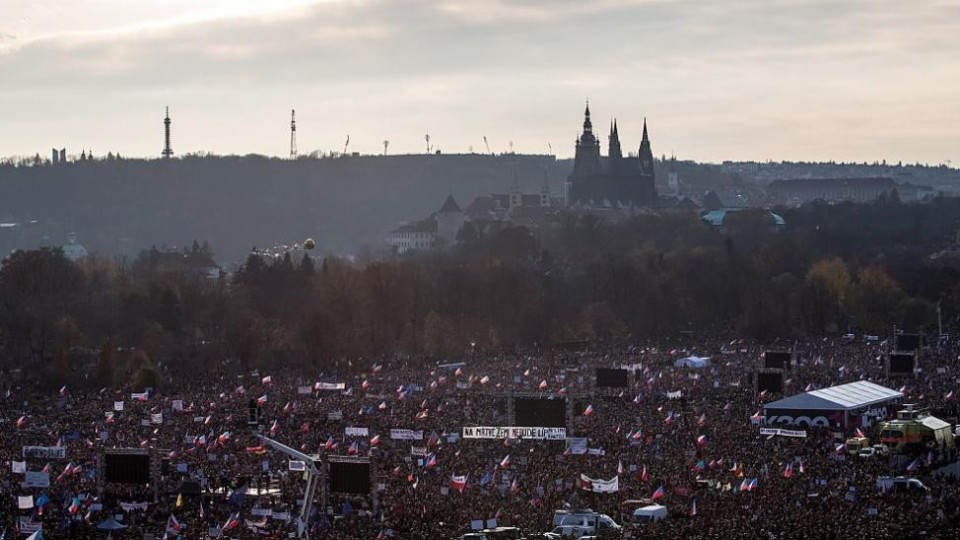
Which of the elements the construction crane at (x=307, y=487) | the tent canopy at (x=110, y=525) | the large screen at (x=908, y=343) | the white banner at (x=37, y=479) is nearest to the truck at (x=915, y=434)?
the construction crane at (x=307, y=487)

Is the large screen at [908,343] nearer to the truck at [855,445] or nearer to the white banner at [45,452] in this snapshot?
the truck at [855,445]

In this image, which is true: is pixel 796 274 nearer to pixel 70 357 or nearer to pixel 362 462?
pixel 70 357

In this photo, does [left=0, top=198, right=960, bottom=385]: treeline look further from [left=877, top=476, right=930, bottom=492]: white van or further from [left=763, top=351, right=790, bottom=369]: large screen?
[left=877, top=476, right=930, bottom=492]: white van

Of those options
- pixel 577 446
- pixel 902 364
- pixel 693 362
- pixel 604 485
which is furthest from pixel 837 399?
pixel 693 362

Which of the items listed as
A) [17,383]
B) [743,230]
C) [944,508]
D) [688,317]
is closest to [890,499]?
[944,508]

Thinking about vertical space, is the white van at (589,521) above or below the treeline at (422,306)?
above

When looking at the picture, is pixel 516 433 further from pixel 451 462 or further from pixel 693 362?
pixel 693 362
